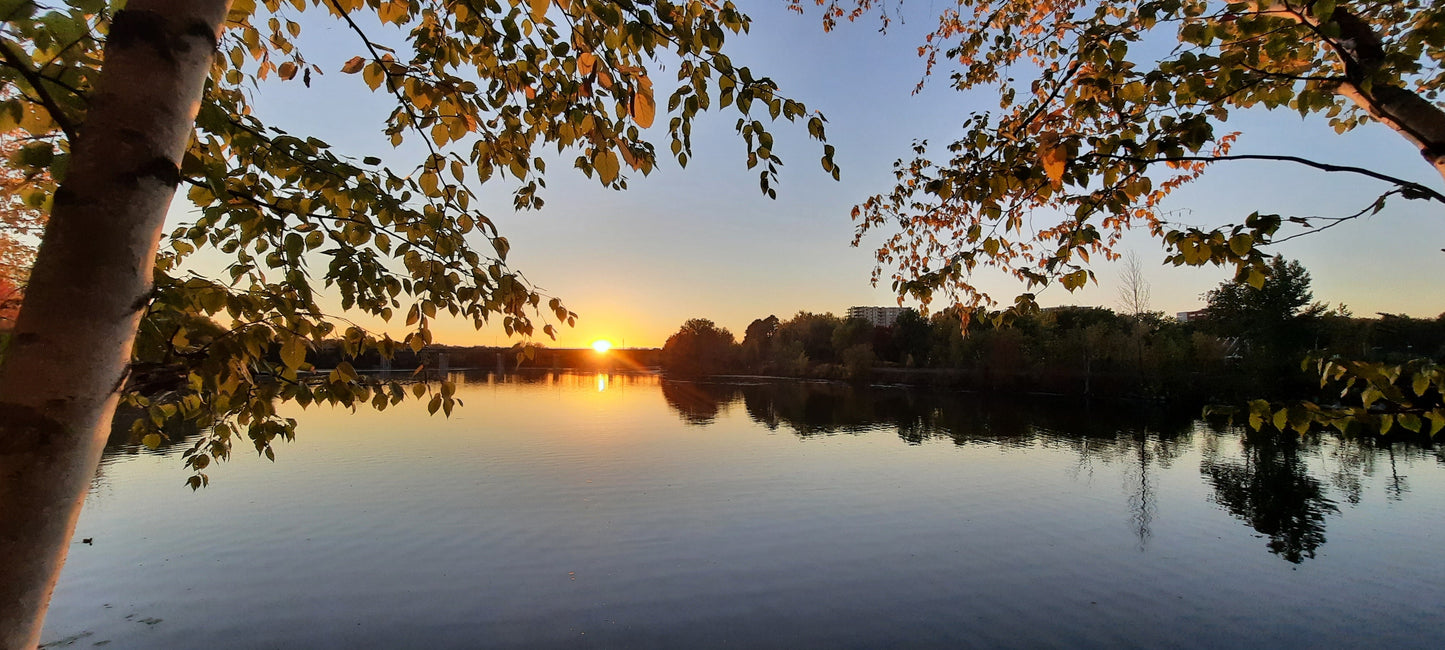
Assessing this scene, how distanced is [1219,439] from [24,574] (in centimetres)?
4146

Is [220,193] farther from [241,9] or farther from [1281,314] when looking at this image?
[1281,314]

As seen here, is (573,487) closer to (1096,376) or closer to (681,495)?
(681,495)

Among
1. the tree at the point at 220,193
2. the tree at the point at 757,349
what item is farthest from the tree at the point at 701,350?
the tree at the point at 220,193

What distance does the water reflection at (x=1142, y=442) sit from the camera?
1752 centimetres

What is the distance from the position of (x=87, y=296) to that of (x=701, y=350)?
121m

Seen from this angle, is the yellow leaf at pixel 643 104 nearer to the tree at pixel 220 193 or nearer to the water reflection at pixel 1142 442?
the tree at pixel 220 193

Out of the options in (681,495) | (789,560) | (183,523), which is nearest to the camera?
(789,560)

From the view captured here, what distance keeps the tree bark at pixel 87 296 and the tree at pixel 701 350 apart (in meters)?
113

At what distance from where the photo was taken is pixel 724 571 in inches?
486

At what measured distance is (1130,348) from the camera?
57.0m

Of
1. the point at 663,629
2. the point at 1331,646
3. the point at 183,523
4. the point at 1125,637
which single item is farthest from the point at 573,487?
the point at 1331,646

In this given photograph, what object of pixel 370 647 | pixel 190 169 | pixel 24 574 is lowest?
pixel 370 647

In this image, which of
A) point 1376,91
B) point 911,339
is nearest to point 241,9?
point 1376,91

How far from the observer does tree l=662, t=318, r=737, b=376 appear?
118 metres
